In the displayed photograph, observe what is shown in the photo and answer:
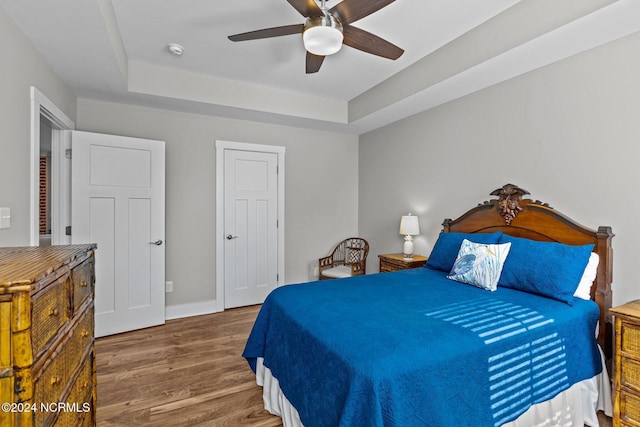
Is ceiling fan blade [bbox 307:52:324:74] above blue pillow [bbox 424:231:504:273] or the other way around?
above

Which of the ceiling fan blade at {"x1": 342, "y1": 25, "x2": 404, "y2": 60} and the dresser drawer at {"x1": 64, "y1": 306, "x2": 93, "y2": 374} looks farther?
the ceiling fan blade at {"x1": 342, "y1": 25, "x2": 404, "y2": 60}

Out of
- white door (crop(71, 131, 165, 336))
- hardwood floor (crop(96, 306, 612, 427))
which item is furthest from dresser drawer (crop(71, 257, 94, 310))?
white door (crop(71, 131, 165, 336))

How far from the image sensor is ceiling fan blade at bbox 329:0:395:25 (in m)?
1.79

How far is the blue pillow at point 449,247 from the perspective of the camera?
2.79m

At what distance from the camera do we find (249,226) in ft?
14.0

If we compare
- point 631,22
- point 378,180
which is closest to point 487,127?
point 631,22

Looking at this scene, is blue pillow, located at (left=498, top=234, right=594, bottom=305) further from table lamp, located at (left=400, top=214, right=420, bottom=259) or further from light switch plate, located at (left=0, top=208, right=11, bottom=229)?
light switch plate, located at (left=0, top=208, right=11, bottom=229)

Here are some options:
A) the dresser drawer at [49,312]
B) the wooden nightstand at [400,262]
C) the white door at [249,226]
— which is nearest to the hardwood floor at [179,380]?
the white door at [249,226]

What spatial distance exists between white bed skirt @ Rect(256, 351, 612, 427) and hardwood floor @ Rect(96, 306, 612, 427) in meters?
0.10

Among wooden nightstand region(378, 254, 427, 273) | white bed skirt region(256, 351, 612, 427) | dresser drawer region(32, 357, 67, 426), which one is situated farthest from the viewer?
wooden nightstand region(378, 254, 427, 273)

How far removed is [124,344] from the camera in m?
3.12

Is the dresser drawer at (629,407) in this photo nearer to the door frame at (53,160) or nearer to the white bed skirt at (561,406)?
the white bed skirt at (561,406)

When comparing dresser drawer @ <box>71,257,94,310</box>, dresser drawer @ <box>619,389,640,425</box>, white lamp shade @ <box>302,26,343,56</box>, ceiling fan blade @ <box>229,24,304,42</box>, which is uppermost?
ceiling fan blade @ <box>229,24,304,42</box>

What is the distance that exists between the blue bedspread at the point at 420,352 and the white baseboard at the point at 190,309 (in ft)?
6.40
